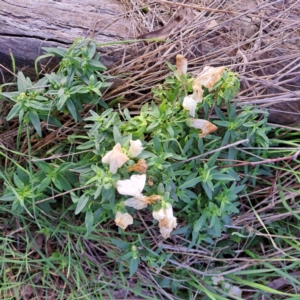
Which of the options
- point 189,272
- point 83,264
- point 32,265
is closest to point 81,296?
point 83,264

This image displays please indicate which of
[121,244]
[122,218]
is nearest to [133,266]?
[121,244]

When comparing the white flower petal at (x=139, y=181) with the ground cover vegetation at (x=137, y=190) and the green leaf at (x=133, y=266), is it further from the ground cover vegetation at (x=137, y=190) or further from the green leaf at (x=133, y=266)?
the green leaf at (x=133, y=266)

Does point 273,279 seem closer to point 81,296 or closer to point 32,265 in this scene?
point 81,296

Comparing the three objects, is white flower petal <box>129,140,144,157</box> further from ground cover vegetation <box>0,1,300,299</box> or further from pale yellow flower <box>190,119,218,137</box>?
pale yellow flower <box>190,119,218,137</box>

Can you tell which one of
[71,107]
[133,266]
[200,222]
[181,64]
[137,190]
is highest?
[181,64]

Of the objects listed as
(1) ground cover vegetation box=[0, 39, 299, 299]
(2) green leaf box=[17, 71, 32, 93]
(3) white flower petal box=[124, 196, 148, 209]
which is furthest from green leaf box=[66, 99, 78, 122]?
(3) white flower petal box=[124, 196, 148, 209]

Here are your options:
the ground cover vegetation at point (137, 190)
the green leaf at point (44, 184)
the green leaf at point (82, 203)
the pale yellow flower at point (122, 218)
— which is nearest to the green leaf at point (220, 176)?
the ground cover vegetation at point (137, 190)

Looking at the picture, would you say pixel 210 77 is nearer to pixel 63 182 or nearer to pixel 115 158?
pixel 115 158
